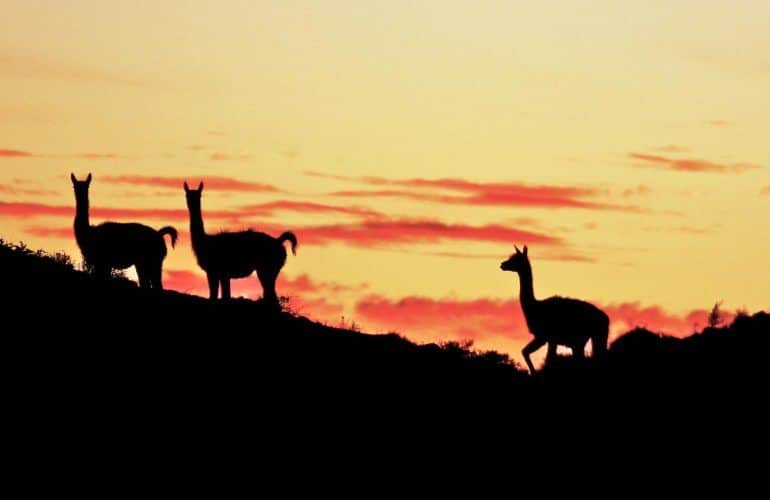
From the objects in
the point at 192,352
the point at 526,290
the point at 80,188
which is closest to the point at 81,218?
the point at 80,188

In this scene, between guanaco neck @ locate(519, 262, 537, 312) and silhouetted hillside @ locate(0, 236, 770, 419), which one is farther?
guanaco neck @ locate(519, 262, 537, 312)

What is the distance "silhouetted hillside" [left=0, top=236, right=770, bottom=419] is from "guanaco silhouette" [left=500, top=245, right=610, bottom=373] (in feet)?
1.68

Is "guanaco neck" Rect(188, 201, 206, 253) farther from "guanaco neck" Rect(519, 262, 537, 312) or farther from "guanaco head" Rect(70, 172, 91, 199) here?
"guanaco neck" Rect(519, 262, 537, 312)

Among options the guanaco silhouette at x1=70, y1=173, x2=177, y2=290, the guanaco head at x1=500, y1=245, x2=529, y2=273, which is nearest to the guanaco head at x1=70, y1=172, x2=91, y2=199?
the guanaco silhouette at x1=70, y1=173, x2=177, y2=290

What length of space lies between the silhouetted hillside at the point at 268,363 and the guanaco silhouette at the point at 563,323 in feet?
1.68

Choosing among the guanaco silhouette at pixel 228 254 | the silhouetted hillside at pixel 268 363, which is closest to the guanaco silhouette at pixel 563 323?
the silhouetted hillside at pixel 268 363

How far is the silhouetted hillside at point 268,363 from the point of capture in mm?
28016

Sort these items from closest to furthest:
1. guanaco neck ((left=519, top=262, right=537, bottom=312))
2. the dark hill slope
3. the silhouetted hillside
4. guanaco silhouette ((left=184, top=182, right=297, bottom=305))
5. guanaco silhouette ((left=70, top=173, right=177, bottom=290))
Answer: the silhouetted hillside → the dark hill slope → guanaco silhouette ((left=184, top=182, right=297, bottom=305)) → guanaco silhouette ((left=70, top=173, right=177, bottom=290)) → guanaco neck ((left=519, top=262, right=537, bottom=312))

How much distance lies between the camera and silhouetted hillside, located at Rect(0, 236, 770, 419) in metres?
28.0

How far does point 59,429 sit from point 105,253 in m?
11.6

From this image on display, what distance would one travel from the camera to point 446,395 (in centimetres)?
3164

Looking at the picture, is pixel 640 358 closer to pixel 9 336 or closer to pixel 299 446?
pixel 299 446

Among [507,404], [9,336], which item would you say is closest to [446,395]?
[507,404]

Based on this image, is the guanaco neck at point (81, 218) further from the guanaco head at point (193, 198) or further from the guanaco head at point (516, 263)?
the guanaco head at point (516, 263)
